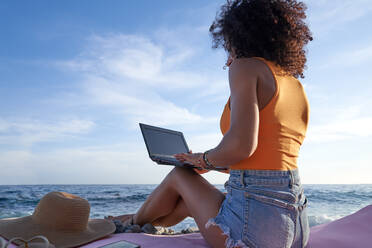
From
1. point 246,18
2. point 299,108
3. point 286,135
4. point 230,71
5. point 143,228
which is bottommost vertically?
point 143,228

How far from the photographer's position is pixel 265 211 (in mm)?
1644

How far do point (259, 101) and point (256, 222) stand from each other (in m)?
0.67

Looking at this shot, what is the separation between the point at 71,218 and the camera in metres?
2.36

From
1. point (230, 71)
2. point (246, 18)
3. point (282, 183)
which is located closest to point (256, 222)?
point (282, 183)

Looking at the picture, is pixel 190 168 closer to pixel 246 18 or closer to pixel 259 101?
pixel 259 101

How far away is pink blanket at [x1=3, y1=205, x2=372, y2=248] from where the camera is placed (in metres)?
2.21

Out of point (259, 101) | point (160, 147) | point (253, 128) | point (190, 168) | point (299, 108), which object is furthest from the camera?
point (160, 147)

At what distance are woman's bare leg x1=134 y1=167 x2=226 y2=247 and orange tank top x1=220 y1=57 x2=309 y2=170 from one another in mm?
322

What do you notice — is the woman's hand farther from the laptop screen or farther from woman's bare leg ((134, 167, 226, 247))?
the laptop screen

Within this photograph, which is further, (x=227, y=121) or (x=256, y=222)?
(x=227, y=121)

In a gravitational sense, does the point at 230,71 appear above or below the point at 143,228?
above

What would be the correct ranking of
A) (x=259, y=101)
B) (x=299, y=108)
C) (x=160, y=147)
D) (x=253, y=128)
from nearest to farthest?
1. (x=253, y=128)
2. (x=259, y=101)
3. (x=299, y=108)
4. (x=160, y=147)

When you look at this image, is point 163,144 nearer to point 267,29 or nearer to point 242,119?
point 242,119

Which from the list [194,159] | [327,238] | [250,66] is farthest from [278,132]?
[327,238]
